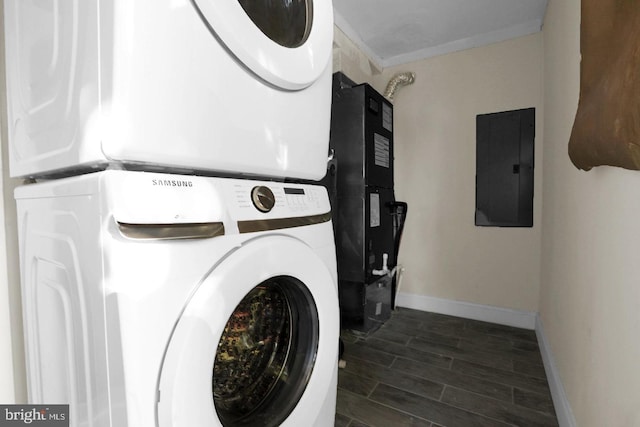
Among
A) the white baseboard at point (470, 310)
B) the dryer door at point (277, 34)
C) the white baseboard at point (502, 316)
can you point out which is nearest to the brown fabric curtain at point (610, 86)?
the dryer door at point (277, 34)

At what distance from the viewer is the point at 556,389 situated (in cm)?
129

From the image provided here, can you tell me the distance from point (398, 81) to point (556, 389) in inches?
88.8

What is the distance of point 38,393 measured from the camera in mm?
692

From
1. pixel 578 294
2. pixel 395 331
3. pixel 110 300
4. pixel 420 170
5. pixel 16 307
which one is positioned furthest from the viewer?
pixel 420 170

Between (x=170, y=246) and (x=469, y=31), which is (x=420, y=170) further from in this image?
(x=170, y=246)

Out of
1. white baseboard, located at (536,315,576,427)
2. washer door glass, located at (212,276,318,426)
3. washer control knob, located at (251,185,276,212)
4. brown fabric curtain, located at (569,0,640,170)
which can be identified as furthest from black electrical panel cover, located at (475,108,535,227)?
washer control knob, located at (251,185,276,212)

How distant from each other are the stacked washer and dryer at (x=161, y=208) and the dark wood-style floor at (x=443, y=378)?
2.15 feet

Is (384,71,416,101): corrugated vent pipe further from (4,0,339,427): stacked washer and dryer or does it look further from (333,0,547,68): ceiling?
(4,0,339,427): stacked washer and dryer

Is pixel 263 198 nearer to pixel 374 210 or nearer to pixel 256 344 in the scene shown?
pixel 256 344

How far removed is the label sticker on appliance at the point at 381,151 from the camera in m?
1.85

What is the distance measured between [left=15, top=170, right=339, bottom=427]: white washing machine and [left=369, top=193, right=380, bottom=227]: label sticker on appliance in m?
1.07

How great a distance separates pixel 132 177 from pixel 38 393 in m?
0.65

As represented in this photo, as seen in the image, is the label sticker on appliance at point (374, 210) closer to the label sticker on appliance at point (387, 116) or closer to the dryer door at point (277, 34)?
the label sticker on appliance at point (387, 116)

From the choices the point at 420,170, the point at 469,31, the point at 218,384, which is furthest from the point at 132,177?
the point at 469,31
